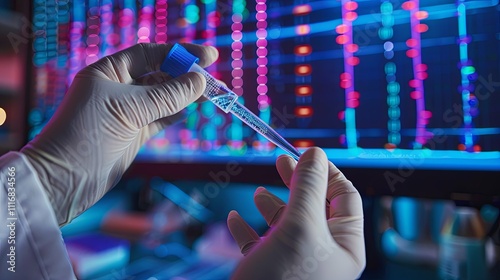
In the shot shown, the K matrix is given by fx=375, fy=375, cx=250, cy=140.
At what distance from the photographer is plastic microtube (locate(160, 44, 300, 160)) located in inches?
22.4

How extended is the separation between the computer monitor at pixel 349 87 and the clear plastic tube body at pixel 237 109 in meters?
0.13

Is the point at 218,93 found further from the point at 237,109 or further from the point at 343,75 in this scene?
the point at 343,75

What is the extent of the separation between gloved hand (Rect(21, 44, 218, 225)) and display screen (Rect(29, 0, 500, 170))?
8.7 inches

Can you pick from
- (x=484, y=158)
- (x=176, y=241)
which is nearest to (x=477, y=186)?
(x=484, y=158)

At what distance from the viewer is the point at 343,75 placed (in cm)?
68

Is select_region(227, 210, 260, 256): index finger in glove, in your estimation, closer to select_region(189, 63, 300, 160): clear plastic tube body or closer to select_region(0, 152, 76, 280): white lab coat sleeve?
select_region(189, 63, 300, 160): clear plastic tube body

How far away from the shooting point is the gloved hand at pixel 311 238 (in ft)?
1.40

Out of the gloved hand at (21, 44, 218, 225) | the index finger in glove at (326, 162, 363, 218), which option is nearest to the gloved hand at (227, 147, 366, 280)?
the index finger in glove at (326, 162, 363, 218)

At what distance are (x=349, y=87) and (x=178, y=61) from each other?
0.31 metres

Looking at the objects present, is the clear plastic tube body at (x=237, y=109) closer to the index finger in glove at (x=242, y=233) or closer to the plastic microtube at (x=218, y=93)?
the plastic microtube at (x=218, y=93)

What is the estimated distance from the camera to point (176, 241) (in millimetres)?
916

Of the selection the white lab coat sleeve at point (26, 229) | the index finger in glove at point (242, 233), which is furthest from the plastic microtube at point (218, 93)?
the white lab coat sleeve at point (26, 229)

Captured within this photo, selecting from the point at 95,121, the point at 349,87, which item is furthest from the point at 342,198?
the point at 95,121

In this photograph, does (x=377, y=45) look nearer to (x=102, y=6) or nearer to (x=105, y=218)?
(x=102, y=6)
